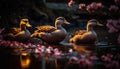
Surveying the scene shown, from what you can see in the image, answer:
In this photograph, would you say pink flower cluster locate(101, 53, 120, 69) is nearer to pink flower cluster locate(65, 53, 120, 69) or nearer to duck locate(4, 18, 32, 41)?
pink flower cluster locate(65, 53, 120, 69)

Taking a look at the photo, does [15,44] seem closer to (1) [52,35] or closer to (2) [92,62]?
(1) [52,35]

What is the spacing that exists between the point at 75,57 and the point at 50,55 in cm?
82

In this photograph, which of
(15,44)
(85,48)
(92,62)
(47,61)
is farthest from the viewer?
(15,44)

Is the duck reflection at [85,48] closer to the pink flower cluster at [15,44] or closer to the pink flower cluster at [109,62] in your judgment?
the pink flower cluster at [109,62]

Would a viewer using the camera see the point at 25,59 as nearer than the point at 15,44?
Yes

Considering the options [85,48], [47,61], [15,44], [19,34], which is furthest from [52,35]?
[47,61]

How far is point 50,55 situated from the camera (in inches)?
380

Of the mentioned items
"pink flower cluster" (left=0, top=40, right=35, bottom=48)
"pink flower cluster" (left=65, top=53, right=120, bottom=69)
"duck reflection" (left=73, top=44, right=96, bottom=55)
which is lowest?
"duck reflection" (left=73, top=44, right=96, bottom=55)

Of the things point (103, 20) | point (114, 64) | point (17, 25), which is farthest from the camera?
point (103, 20)

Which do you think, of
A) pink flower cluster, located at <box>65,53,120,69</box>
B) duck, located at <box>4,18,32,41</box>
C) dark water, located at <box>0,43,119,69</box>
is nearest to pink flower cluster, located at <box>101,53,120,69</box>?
pink flower cluster, located at <box>65,53,120,69</box>

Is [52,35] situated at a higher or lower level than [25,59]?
lower

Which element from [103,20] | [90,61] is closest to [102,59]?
[90,61]

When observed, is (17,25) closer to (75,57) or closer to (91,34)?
(91,34)

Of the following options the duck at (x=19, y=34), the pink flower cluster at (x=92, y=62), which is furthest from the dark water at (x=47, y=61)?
the duck at (x=19, y=34)
